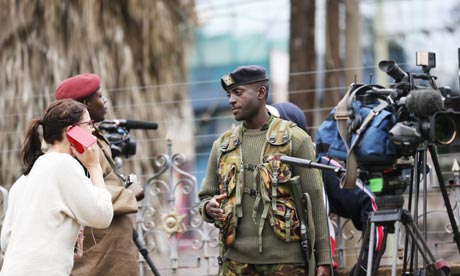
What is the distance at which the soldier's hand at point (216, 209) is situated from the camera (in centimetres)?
609

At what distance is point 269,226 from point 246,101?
746mm

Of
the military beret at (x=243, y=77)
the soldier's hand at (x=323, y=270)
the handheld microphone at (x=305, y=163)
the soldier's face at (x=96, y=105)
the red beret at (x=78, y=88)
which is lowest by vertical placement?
the soldier's hand at (x=323, y=270)

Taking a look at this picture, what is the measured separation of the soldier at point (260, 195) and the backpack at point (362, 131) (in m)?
0.26

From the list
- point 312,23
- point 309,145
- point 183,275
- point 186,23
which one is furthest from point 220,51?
point 309,145

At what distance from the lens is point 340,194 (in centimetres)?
700

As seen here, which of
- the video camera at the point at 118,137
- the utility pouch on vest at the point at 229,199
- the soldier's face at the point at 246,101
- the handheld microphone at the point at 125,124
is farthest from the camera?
the handheld microphone at the point at 125,124

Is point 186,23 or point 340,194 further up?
point 186,23

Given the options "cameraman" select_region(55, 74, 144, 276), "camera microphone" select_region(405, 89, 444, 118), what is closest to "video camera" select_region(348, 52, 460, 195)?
"camera microphone" select_region(405, 89, 444, 118)

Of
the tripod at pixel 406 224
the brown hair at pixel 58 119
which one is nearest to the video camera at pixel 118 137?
the brown hair at pixel 58 119

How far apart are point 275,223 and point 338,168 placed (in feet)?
1.60

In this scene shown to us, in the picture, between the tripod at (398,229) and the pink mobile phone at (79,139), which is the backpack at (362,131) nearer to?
the tripod at (398,229)

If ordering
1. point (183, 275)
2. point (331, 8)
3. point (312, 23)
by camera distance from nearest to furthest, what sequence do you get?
point (183, 275) → point (312, 23) → point (331, 8)

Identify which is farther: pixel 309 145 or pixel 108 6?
pixel 108 6

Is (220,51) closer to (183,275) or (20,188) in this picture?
(183,275)
